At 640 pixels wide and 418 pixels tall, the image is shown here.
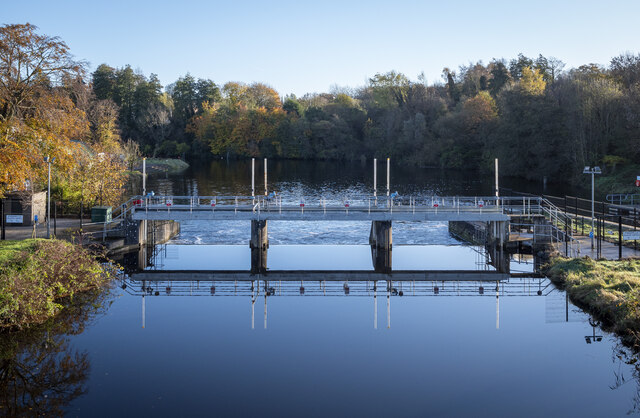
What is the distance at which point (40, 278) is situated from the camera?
2370 centimetres

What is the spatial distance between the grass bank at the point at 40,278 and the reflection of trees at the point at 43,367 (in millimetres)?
553

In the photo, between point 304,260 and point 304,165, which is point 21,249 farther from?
point 304,165

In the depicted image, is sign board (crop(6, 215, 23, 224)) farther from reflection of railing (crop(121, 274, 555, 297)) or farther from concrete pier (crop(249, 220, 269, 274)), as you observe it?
concrete pier (crop(249, 220, 269, 274))

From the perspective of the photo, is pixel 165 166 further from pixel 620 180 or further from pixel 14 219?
pixel 14 219

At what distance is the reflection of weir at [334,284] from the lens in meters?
28.4

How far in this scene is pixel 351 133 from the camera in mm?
129375

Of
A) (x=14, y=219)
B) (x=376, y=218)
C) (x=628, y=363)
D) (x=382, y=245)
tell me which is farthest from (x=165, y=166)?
(x=628, y=363)

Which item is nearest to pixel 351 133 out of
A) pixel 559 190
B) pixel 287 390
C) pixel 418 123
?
pixel 418 123

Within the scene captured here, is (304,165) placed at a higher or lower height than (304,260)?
higher

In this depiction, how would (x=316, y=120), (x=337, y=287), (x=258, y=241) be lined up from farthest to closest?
(x=316, y=120), (x=258, y=241), (x=337, y=287)

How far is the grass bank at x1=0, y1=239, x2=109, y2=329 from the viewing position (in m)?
21.8

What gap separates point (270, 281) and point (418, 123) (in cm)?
8854

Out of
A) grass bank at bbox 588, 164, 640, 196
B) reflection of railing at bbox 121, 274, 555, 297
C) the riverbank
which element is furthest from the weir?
the riverbank

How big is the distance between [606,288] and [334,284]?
37.8ft
